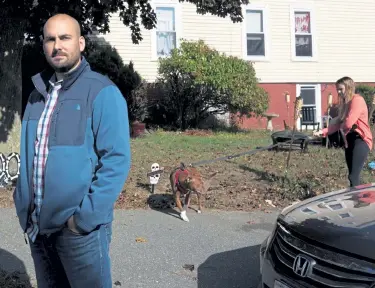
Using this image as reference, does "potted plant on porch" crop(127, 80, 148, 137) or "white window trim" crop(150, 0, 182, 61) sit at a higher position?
"white window trim" crop(150, 0, 182, 61)

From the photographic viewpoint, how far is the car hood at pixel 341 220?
2.80m

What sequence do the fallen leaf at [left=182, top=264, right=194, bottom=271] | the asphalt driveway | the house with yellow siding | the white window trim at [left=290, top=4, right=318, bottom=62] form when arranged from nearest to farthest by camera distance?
the asphalt driveway
the fallen leaf at [left=182, top=264, right=194, bottom=271]
the house with yellow siding
the white window trim at [left=290, top=4, right=318, bottom=62]

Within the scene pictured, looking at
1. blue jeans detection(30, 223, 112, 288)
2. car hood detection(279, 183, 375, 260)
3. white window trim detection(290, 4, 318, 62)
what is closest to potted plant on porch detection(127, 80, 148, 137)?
white window trim detection(290, 4, 318, 62)

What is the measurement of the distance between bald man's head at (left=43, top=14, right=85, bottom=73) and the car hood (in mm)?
1686

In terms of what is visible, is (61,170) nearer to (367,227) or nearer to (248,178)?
(367,227)

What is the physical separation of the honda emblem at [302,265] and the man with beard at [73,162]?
1.08 m

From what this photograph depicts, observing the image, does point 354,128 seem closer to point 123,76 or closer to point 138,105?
point 123,76

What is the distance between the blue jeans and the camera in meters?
2.53

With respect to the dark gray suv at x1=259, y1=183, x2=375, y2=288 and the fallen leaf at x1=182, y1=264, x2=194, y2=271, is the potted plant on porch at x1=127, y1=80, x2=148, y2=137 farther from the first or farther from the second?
the dark gray suv at x1=259, y1=183, x2=375, y2=288

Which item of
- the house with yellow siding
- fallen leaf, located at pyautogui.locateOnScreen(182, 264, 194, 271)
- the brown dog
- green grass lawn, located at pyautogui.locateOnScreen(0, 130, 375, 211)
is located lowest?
fallen leaf, located at pyautogui.locateOnScreen(182, 264, 194, 271)

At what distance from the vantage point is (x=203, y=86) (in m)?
15.3

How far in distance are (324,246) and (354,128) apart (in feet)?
12.9

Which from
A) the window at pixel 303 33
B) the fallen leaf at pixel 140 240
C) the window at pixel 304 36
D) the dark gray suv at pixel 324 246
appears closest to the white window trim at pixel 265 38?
the window at pixel 304 36

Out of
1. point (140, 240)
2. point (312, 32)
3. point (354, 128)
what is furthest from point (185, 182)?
point (312, 32)
